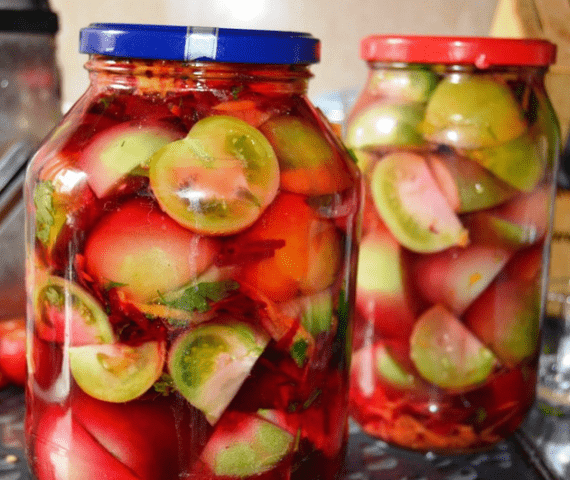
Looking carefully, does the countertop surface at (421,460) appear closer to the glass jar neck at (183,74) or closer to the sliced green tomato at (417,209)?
the sliced green tomato at (417,209)

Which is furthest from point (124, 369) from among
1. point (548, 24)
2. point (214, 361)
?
point (548, 24)

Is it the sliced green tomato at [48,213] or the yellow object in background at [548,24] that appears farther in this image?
the yellow object in background at [548,24]

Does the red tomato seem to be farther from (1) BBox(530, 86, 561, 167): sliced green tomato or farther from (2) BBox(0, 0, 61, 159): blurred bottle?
(1) BBox(530, 86, 561, 167): sliced green tomato

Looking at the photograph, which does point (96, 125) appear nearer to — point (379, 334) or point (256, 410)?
point (256, 410)

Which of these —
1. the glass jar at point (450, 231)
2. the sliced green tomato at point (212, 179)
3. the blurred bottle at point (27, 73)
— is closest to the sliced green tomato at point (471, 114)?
the glass jar at point (450, 231)

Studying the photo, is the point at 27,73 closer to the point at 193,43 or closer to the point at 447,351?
the point at 193,43

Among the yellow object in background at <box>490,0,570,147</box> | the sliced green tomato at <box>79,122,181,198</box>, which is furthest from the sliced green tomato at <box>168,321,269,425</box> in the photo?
the yellow object in background at <box>490,0,570,147</box>

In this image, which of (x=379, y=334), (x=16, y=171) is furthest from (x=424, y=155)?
(x=16, y=171)
